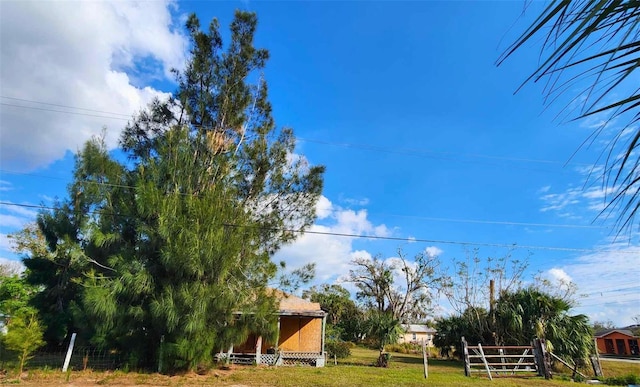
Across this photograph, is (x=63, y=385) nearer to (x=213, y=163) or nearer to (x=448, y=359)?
(x=213, y=163)

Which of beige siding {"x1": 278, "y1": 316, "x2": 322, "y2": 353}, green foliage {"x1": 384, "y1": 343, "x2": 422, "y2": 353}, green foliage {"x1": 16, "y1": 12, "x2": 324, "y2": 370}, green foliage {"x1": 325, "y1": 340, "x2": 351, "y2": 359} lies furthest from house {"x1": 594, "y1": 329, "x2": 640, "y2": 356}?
green foliage {"x1": 16, "y1": 12, "x2": 324, "y2": 370}

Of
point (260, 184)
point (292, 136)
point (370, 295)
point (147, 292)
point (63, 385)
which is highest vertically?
point (292, 136)

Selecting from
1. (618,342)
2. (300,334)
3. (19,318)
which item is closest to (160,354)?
(19,318)

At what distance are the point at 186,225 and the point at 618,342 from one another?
47.7 meters

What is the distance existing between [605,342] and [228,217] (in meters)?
47.3

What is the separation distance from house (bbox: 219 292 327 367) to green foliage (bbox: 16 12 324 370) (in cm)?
360

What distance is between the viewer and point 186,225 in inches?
473

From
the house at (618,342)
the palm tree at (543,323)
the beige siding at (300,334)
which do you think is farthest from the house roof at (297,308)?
the house at (618,342)

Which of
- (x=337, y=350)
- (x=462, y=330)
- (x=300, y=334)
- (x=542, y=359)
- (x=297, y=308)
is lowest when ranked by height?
(x=337, y=350)

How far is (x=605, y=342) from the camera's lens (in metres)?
41.8

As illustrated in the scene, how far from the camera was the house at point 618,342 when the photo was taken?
37906 millimetres

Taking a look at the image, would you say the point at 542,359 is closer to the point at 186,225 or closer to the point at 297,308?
the point at 297,308

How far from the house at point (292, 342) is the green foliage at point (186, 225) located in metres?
3.60

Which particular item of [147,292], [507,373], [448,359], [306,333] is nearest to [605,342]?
[448,359]
